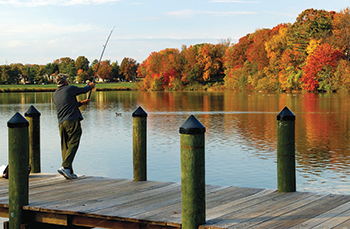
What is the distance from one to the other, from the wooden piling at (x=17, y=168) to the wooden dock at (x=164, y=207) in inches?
6.1

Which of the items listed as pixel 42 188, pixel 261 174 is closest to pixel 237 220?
pixel 42 188

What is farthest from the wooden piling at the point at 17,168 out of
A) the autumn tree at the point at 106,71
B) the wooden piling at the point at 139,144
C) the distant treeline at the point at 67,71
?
the autumn tree at the point at 106,71

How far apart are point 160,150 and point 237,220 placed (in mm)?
14147

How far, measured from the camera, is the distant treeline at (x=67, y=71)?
539 ft

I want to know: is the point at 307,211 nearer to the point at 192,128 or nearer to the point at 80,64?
the point at 192,128

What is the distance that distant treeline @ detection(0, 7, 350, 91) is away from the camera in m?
68.2

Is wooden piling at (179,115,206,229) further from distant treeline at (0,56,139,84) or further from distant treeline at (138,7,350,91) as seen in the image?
distant treeline at (0,56,139,84)

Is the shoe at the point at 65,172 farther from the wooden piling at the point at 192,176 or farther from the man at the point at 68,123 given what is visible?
the wooden piling at the point at 192,176

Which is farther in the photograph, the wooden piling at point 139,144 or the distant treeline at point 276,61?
the distant treeline at point 276,61

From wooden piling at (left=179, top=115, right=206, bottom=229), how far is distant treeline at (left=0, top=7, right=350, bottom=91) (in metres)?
49.6

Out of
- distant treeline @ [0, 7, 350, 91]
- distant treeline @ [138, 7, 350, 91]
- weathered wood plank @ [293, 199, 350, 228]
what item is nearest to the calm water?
weathered wood plank @ [293, 199, 350, 228]

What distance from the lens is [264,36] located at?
90062mm

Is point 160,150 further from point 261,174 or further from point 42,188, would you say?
point 42,188

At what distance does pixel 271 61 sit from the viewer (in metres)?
80.5
